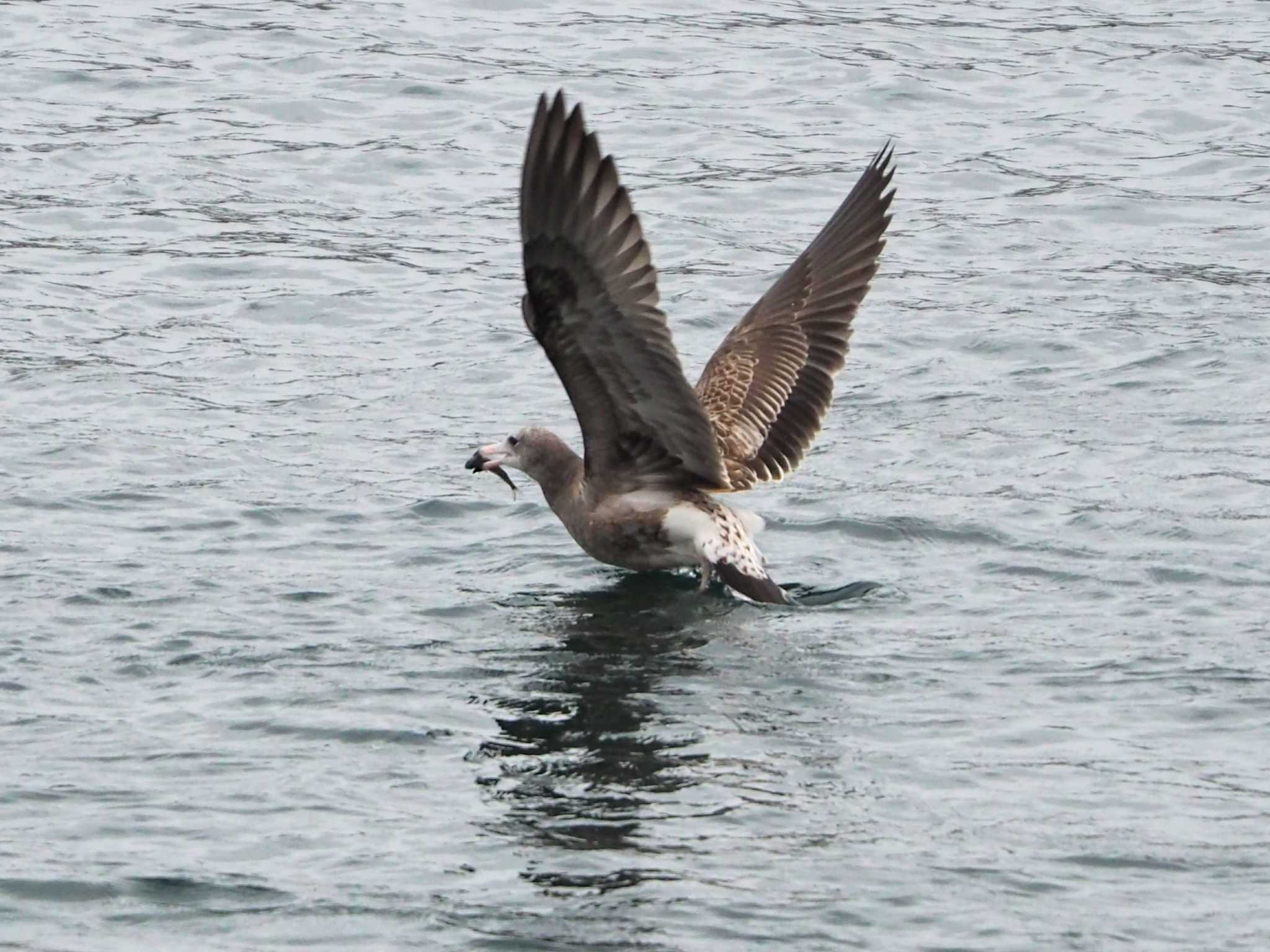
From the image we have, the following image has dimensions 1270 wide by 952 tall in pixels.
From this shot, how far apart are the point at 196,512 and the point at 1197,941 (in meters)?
5.17

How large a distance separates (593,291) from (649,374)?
55 centimetres

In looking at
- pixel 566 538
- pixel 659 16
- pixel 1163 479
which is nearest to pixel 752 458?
pixel 566 538

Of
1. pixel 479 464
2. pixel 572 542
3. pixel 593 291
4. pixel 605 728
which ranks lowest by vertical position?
pixel 572 542

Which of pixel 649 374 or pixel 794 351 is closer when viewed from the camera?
pixel 649 374

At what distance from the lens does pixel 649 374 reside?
8445 millimetres

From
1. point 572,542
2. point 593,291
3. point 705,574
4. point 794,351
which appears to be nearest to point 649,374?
point 593,291

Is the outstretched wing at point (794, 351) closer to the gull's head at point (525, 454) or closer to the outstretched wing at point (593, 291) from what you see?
the gull's head at point (525, 454)

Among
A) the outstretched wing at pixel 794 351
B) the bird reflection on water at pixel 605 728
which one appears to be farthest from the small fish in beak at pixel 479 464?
the outstretched wing at pixel 794 351

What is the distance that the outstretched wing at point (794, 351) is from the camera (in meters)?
10.0

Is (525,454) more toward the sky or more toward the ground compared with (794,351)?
more toward the ground

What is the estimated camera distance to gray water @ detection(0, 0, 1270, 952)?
6.50 meters

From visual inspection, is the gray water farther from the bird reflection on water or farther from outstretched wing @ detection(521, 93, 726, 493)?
outstretched wing @ detection(521, 93, 726, 493)

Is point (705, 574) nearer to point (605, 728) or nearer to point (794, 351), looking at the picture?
point (794, 351)

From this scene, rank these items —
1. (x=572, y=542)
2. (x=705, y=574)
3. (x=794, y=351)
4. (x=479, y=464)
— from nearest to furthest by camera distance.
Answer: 1. (x=705, y=574)
2. (x=479, y=464)
3. (x=572, y=542)
4. (x=794, y=351)
